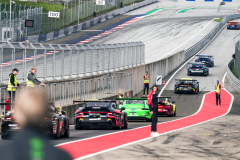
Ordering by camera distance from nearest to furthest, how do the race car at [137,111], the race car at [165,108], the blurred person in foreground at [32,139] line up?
the blurred person in foreground at [32,139]
the race car at [137,111]
the race car at [165,108]

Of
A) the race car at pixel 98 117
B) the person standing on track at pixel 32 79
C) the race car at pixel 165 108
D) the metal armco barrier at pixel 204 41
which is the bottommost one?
the race car at pixel 165 108

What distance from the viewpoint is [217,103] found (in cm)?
3070

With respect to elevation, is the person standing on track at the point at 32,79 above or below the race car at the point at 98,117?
above

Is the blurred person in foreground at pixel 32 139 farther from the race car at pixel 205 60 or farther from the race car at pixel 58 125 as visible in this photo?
the race car at pixel 205 60

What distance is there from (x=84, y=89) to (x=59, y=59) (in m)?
1.98

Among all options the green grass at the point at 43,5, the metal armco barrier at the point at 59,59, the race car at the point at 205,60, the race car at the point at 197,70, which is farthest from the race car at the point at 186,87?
the green grass at the point at 43,5

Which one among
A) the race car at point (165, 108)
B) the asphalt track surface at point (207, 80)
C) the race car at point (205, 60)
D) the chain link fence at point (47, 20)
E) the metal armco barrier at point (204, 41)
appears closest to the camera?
the asphalt track surface at point (207, 80)

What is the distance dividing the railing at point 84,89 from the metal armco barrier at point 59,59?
116cm

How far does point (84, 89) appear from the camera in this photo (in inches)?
893

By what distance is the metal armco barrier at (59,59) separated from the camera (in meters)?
18.5

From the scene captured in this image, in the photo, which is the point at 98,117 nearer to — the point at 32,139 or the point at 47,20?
the point at 32,139

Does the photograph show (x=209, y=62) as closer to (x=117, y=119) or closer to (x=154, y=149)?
(x=117, y=119)

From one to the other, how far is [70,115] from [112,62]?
41.6 feet

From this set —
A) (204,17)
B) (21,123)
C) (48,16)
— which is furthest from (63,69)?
(204,17)
